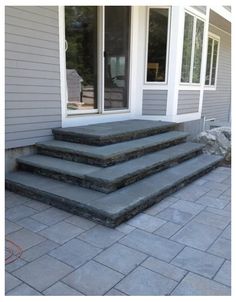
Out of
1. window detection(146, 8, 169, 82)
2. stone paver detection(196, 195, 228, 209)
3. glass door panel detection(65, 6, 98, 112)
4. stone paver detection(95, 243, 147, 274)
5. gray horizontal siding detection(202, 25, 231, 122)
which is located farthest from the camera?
gray horizontal siding detection(202, 25, 231, 122)

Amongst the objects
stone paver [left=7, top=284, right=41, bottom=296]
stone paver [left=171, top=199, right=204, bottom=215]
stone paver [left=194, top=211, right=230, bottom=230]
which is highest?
stone paver [left=171, top=199, right=204, bottom=215]

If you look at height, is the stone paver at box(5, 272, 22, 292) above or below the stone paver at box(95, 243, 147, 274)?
below

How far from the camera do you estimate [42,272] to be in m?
1.91

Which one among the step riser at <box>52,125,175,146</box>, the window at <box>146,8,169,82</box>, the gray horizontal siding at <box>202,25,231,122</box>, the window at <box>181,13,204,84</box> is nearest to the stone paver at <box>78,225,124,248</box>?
the step riser at <box>52,125,175,146</box>

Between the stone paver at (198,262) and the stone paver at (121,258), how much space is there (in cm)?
27

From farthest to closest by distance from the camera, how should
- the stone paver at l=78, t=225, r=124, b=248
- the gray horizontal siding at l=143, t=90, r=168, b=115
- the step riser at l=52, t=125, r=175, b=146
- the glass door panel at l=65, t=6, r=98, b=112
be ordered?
the gray horizontal siding at l=143, t=90, r=168, b=115, the glass door panel at l=65, t=6, r=98, b=112, the step riser at l=52, t=125, r=175, b=146, the stone paver at l=78, t=225, r=124, b=248

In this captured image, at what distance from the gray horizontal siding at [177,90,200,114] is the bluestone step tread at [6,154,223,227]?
2.01 meters

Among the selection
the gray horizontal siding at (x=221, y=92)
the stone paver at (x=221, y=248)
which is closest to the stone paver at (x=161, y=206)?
the stone paver at (x=221, y=248)

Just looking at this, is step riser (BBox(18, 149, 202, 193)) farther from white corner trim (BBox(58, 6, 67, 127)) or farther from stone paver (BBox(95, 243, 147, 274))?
white corner trim (BBox(58, 6, 67, 127))

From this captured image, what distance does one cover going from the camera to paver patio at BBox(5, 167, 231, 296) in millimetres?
1797

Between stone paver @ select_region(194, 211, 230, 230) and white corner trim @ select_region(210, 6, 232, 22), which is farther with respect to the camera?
white corner trim @ select_region(210, 6, 232, 22)

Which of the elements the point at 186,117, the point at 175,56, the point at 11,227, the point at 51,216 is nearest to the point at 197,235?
the point at 51,216

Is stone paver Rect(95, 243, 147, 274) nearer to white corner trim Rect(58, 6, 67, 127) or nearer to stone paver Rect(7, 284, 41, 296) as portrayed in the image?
stone paver Rect(7, 284, 41, 296)

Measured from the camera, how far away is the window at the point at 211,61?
8289 mm
